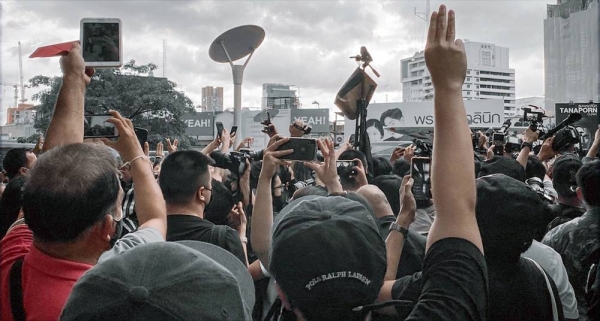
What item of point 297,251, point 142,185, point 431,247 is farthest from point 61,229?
point 431,247

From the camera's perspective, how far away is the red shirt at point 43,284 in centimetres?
159

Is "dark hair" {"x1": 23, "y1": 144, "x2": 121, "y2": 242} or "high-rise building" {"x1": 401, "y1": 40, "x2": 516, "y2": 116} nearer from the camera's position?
"dark hair" {"x1": 23, "y1": 144, "x2": 121, "y2": 242}

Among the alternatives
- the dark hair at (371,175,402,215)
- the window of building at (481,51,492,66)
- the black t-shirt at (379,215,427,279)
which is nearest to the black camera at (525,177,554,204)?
the black t-shirt at (379,215,427,279)

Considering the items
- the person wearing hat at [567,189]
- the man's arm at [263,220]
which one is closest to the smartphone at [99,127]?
the man's arm at [263,220]

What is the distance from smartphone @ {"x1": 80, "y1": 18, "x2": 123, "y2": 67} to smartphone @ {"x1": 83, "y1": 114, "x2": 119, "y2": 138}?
0.87ft

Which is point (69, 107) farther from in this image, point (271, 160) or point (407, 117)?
point (407, 117)

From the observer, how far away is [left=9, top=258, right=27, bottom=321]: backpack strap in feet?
5.31

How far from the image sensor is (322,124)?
116 ft

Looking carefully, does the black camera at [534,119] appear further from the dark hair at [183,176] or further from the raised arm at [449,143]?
the raised arm at [449,143]

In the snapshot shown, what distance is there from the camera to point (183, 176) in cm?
312

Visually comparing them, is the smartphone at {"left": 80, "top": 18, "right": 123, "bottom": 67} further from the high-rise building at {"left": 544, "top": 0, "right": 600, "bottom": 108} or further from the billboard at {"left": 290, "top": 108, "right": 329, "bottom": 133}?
the billboard at {"left": 290, "top": 108, "right": 329, "bottom": 133}

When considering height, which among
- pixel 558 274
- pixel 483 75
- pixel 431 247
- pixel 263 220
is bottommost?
pixel 558 274

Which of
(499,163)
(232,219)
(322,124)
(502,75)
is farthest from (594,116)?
(502,75)

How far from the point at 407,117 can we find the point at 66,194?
2345 centimetres
